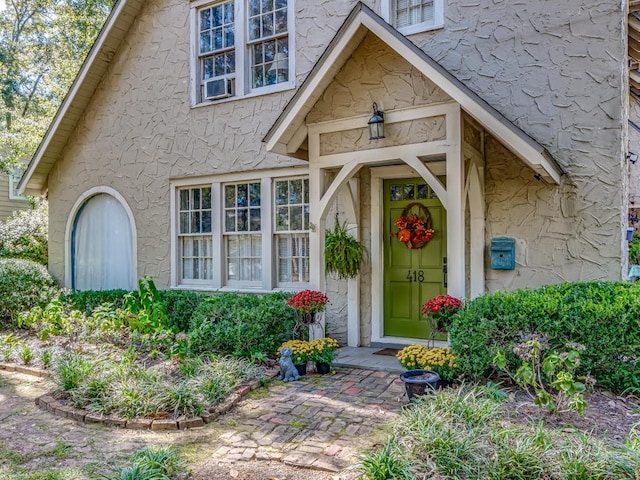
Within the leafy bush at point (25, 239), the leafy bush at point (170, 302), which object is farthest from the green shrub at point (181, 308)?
the leafy bush at point (25, 239)

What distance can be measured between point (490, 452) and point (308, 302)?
3.23 m

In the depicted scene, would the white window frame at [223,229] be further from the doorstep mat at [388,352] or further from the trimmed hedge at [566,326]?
the trimmed hedge at [566,326]

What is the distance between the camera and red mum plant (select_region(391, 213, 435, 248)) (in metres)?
7.11

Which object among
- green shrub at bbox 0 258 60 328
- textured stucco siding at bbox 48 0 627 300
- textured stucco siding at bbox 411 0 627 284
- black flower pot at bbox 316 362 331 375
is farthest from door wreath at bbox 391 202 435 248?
green shrub at bbox 0 258 60 328

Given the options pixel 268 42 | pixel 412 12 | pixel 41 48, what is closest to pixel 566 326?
pixel 412 12

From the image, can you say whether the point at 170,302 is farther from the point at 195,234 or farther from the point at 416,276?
the point at 416,276

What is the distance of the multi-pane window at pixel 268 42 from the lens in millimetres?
8188

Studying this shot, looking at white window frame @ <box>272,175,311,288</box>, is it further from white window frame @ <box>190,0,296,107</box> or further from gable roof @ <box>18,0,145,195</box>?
gable roof @ <box>18,0,145,195</box>

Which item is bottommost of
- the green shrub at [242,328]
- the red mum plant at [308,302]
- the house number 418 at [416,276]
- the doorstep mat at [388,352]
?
the doorstep mat at [388,352]

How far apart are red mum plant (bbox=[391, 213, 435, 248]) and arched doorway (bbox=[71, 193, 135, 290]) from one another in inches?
222

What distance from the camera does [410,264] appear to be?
733 cm

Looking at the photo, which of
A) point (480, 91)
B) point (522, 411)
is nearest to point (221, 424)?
point (522, 411)

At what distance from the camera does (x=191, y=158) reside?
9.12 m

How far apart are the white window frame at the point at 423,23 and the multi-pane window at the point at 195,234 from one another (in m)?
4.31
